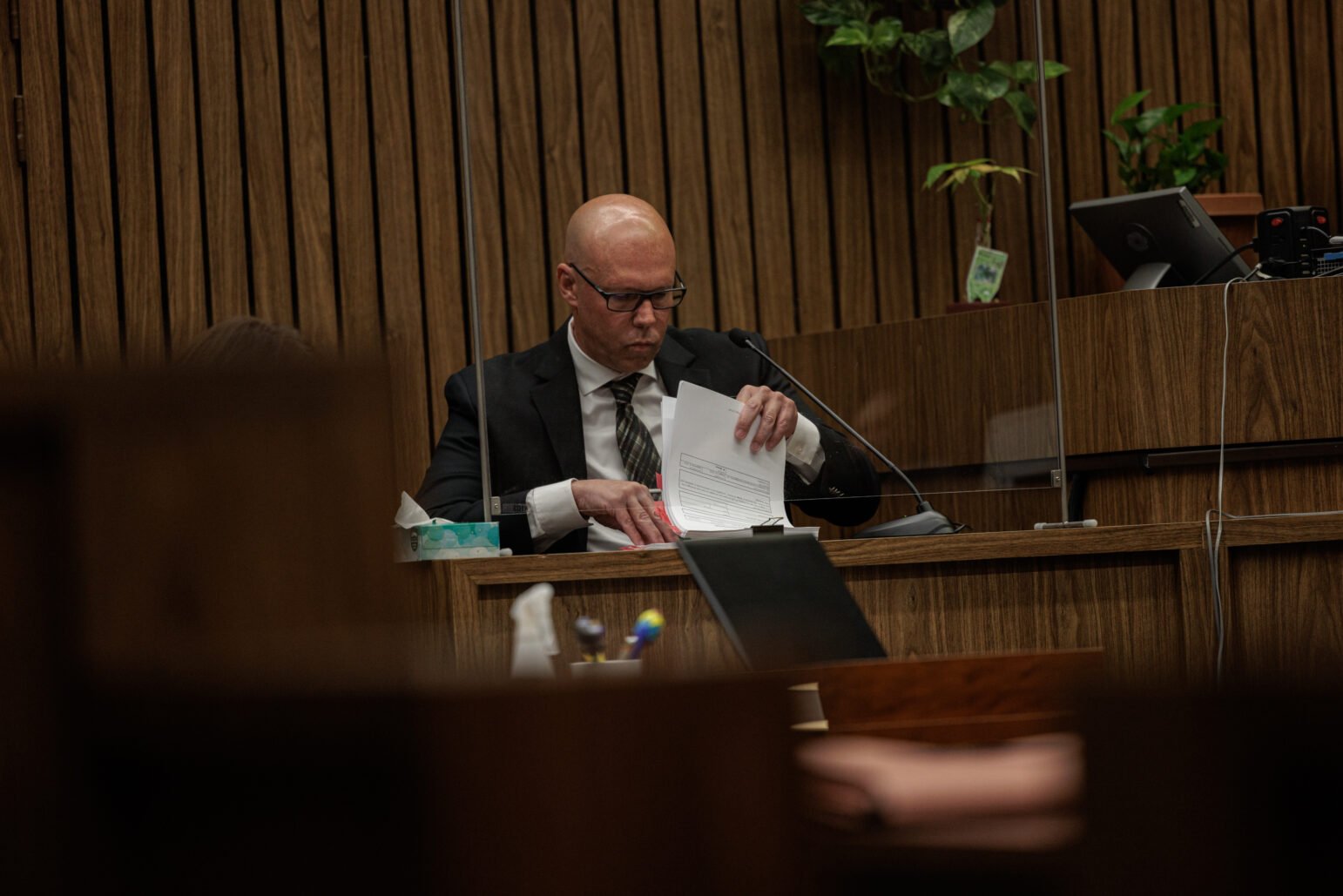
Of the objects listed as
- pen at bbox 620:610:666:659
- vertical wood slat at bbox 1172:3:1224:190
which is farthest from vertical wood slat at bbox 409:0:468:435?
pen at bbox 620:610:666:659

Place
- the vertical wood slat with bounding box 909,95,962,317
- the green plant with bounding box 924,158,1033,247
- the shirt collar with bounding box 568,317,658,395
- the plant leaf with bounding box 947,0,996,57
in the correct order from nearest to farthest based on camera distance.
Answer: the shirt collar with bounding box 568,317,658,395, the green plant with bounding box 924,158,1033,247, the vertical wood slat with bounding box 909,95,962,317, the plant leaf with bounding box 947,0,996,57

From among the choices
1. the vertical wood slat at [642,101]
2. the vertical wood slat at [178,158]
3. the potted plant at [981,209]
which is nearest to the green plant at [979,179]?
the potted plant at [981,209]

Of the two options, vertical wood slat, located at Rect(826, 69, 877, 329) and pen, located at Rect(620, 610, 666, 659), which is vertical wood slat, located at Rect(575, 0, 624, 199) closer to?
vertical wood slat, located at Rect(826, 69, 877, 329)

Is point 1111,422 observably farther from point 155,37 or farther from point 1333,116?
point 155,37

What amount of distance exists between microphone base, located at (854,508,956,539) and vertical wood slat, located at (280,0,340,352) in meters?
1.99

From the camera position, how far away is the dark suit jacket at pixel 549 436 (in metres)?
2.30

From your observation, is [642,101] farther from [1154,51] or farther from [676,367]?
[1154,51]

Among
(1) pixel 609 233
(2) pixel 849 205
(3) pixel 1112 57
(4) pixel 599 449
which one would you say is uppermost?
(3) pixel 1112 57

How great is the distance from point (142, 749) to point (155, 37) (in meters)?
3.45

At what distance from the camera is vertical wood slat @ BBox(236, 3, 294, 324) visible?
367 centimetres

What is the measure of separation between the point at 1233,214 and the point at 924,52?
40.9 inches

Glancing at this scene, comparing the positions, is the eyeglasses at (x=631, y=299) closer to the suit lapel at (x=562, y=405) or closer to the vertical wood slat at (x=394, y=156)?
the suit lapel at (x=562, y=405)

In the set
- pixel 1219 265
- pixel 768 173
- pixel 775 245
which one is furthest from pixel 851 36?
pixel 1219 265

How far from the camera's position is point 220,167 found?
3.66 metres
